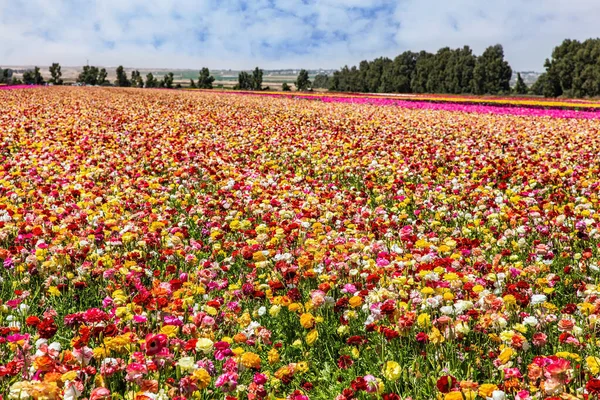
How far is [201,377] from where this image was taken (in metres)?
2.34

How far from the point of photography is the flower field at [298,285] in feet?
8.30

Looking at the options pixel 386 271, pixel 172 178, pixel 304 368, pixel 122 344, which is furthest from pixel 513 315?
pixel 172 178

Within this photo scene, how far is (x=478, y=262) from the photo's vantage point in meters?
4.01

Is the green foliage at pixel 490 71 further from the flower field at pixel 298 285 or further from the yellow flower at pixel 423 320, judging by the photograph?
the yellow flower at pixel 423 320

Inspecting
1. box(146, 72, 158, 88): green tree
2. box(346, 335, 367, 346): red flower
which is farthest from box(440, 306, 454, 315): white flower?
box(146, 72, 158, 88): green tree

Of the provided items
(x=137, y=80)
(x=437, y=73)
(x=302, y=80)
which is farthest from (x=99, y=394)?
(x=137, y=80)

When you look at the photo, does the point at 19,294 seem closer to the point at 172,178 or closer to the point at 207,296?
the point at 207,296

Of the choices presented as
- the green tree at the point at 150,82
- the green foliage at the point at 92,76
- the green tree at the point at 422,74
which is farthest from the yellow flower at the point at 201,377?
the green foliage at the point at 92,76

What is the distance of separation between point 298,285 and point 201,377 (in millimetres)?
1771

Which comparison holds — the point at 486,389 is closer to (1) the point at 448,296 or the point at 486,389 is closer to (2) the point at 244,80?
(1) the point at 448,296

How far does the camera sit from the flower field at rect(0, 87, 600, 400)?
99.7 inches

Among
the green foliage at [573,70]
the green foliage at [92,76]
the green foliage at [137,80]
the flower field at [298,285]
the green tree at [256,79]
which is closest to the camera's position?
the flower field at [298,285]

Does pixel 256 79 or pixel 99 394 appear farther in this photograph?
pixel 256 79

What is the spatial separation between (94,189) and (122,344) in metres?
4.35
